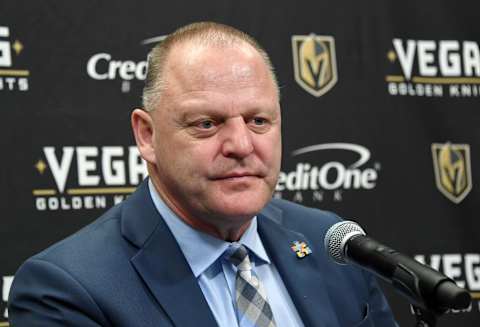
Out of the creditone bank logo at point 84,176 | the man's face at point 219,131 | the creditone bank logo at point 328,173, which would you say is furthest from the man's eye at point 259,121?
the creditone bank logo at point 328,173

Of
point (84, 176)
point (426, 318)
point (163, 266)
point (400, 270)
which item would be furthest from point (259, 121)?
point (84, 176)

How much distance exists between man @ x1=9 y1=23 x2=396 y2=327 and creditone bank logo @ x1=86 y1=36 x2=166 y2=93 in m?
0.98

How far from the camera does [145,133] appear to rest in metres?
2.32

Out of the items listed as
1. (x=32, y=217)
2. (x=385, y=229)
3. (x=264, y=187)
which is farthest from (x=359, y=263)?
(x=385, y=229)

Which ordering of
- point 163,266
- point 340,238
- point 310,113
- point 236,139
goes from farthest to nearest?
1. point 310,113
2. point 163,266
3. point 236,139
4. point 340,238

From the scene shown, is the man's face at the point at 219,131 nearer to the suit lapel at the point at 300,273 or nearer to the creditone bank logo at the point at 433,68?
the suit lapel at the point at 300,273

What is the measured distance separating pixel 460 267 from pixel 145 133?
2.10 metres

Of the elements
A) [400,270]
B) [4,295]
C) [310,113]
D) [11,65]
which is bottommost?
[4,295]

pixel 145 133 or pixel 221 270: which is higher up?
pixel 145 133

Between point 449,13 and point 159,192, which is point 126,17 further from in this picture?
point 449,13

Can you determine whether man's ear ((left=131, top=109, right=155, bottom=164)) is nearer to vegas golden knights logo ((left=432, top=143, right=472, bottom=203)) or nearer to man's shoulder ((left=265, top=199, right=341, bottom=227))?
man's shoulder ((left=265, top=199, right=341, bottom=227))

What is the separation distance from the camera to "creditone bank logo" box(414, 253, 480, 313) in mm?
3760

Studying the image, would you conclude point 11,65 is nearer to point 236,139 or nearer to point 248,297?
point 236,139

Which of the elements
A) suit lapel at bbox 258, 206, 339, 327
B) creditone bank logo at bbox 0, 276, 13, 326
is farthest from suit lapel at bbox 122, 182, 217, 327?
creditone bank logo at bbox 0, 276, 13, 326
